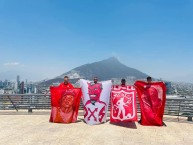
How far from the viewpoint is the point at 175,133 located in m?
11.0

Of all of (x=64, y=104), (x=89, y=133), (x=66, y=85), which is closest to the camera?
(x=89, y=133)

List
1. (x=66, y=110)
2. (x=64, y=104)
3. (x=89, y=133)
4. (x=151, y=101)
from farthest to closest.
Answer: (x=64, y=104)
(x=66, y=110)
(x=151, y=101)
(x=89, y=133)

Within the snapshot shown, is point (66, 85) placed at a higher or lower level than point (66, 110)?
higher

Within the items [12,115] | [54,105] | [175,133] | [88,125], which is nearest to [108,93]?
[88,125]

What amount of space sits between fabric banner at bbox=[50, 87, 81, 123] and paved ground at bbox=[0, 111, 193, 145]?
17.7 inches

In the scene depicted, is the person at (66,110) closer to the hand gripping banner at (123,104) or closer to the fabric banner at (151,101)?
the hand gripping banner at (123,104)

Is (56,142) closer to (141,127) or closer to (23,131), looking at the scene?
(23,131)

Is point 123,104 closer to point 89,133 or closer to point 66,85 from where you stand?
point 89,133

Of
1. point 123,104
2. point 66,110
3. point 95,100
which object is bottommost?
point 66,110

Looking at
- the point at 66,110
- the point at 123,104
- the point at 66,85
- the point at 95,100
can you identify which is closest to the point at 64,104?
the point at 66,110

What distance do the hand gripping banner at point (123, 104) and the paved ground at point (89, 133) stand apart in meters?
0.36

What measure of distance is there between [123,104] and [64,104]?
8.85 feet

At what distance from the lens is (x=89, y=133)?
34.9 ft

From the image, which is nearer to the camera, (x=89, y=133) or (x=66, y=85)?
(x=89, y=133)
